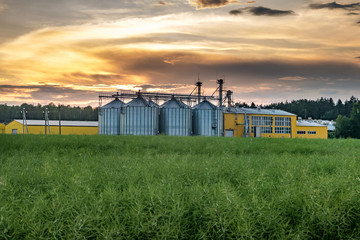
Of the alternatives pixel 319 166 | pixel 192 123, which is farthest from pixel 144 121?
pixel 319 166

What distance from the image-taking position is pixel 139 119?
149ft

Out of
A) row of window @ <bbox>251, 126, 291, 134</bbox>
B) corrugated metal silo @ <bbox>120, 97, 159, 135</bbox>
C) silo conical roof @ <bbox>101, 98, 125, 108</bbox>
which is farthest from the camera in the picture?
row of window @ <bbox>251, 126, 291, 134</bbox>

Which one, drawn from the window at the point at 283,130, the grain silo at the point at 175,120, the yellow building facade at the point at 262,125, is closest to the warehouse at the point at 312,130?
the yellow building facade at the point at 262,125

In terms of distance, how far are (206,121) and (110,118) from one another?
45.7 ft

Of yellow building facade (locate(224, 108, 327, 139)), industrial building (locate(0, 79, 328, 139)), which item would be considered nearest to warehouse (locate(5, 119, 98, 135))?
industrial building (locate(0, 79, 328, 139))

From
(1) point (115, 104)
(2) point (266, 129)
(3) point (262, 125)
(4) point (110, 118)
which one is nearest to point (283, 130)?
(2) point (266, 129)

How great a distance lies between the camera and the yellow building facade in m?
57.1

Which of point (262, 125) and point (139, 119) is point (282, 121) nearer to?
point (262, 125)

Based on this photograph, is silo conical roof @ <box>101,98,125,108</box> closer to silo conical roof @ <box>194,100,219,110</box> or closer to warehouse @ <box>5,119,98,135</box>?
silo conical roof @ <box>194,100,219,110</box>

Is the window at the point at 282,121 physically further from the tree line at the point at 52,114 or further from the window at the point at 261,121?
the tree line at the point at 52,114

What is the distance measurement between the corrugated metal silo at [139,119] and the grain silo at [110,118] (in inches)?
75.5

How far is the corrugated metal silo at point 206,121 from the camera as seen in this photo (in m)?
50.3

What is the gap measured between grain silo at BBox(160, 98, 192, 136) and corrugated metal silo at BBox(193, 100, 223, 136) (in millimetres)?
2282

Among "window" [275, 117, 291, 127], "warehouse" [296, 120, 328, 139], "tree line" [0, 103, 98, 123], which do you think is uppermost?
"tree line" [0, 103, 98, 123]
